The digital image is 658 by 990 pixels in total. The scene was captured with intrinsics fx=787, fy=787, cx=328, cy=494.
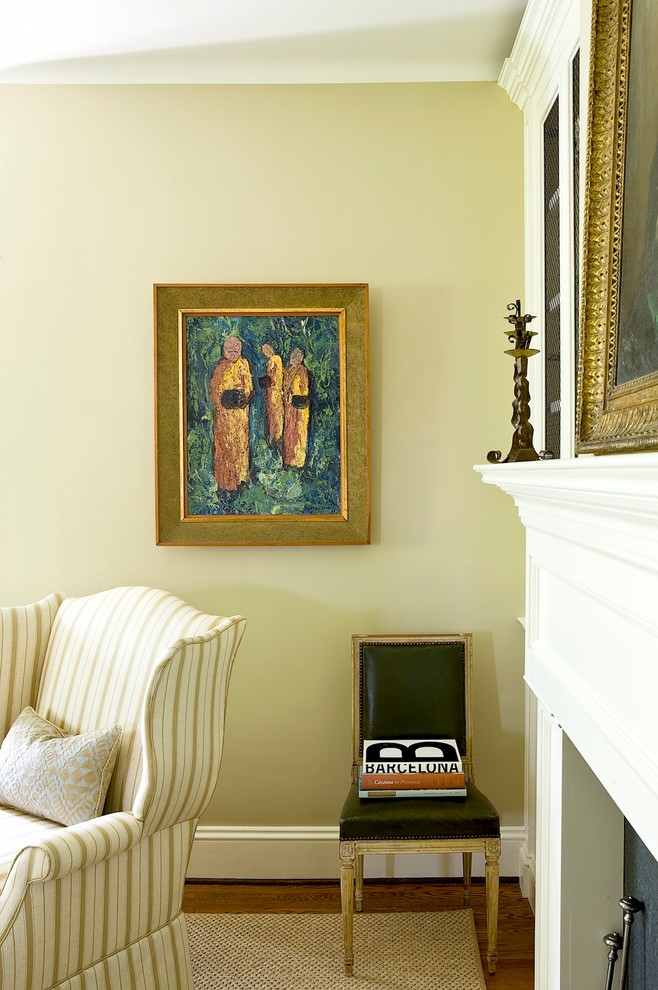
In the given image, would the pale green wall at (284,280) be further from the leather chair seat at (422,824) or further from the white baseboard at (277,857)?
the leather chair seat at (422,824)

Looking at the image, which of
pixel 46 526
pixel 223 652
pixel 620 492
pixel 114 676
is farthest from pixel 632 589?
pixel 46 526

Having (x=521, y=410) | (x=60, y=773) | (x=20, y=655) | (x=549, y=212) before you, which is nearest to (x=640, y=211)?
(x=521, y=410)

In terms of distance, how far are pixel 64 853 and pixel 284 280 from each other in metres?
1.87

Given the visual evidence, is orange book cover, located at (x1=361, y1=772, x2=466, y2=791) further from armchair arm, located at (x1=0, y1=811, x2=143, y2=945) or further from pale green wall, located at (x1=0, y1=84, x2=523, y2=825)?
armchair arm, located at (x1=0, y1=811, x2=143, y2=945)

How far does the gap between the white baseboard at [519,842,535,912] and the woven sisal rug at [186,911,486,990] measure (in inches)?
8.4

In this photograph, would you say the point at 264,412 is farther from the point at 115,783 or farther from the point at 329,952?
the point at 329,952

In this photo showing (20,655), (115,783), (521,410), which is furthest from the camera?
(20,655)

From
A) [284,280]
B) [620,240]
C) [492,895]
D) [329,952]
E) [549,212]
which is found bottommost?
[329,952]

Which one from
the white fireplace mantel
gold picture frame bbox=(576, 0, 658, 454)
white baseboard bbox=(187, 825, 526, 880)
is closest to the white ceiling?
gold picture frame bbox=(576, 0, 658, 454)

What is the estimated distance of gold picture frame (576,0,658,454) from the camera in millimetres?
1226

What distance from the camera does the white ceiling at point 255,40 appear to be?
2.30 meters

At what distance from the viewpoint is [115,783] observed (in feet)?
6.89

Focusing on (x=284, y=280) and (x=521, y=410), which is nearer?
(x=521, y=410)

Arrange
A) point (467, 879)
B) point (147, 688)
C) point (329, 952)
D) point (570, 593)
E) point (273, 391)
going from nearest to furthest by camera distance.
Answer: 1. point (570, 593)
2. point (147, 688)
3. point (329, 952)
4. point (467, 879)
5. point (273, 391)
